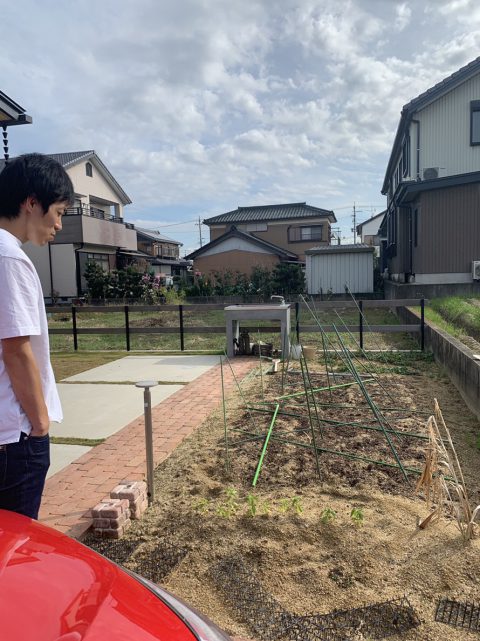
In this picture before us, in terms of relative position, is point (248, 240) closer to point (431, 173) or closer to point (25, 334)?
point (431, 173)

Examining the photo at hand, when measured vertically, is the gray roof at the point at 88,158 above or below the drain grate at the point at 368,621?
above

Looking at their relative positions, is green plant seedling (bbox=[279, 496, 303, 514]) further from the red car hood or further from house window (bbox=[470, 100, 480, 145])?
house window (bbox=[470, 100, 480, 145])

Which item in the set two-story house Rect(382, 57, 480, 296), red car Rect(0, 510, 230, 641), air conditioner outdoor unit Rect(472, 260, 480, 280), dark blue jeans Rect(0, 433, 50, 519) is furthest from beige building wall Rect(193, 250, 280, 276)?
red car Rect(0, 510, 230, 641)

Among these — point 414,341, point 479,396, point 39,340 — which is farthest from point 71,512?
point 414,341

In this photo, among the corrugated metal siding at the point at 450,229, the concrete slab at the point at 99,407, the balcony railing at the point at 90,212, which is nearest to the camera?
the concrete slab at the point at 99,407

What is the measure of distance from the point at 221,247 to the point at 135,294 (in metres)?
9.63

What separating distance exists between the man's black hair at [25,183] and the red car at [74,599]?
42.1 inches

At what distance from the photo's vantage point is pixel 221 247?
94.2 ft

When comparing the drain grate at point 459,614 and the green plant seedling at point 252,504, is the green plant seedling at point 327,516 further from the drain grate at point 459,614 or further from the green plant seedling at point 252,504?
the drain grate at point 459,614

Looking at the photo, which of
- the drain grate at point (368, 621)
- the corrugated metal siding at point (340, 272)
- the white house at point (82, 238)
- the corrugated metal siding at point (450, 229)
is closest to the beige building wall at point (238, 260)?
the white house at point (82, 238)

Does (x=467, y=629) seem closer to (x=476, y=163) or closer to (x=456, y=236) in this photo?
(x=456, y=236)

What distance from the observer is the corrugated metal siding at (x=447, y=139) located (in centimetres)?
1612

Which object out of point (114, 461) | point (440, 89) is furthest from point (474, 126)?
point (114, 461)

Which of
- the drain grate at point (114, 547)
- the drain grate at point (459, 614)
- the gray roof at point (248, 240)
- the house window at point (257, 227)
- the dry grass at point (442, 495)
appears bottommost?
the drain grate at point (114, 547)
